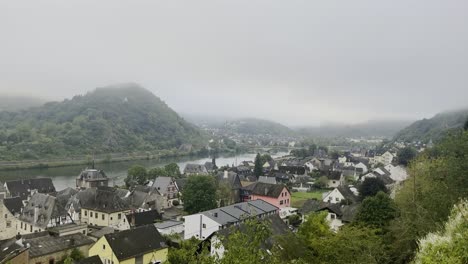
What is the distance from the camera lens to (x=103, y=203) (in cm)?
3991

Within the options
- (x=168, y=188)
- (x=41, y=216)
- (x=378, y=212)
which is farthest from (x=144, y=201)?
(x=378, y=212)

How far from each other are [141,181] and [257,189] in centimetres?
2313

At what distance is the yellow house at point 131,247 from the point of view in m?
24.7

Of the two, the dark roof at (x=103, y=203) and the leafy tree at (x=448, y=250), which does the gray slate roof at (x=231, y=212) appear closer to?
the dark roof at (x=103, y=203)

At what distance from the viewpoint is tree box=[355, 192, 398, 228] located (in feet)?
85.8

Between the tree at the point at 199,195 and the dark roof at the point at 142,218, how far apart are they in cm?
359

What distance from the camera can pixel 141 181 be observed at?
6269 centimetres

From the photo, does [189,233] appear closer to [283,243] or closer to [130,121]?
[283,243]

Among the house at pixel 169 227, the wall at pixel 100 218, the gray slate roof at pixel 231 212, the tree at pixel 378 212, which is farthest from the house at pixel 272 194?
the tree at pixel 378 212

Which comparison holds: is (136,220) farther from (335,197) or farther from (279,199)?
(335,197)

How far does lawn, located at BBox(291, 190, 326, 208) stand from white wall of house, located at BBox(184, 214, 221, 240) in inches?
837

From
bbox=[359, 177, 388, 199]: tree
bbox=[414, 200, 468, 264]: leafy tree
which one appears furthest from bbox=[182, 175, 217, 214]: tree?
bbox=[414, 200, 468, 264]: leafy tree

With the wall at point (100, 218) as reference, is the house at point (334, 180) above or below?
below

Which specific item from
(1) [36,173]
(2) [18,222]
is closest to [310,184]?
(2) [18,222]
